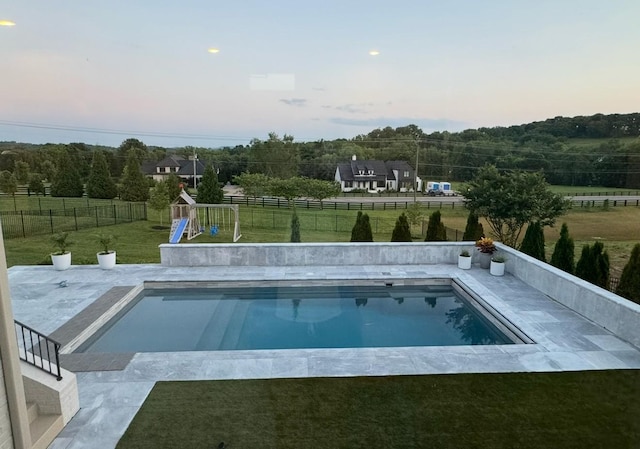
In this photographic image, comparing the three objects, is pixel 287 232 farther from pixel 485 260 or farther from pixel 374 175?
pixel 374 175

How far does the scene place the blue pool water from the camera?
5.83m

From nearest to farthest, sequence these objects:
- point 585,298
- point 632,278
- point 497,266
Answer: point 585,298, point 632,278, point 497,266

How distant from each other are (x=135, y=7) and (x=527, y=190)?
1061cm

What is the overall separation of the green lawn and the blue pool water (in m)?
1.46

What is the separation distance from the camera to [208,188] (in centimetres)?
1741

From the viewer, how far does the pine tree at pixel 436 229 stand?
37.3 ft

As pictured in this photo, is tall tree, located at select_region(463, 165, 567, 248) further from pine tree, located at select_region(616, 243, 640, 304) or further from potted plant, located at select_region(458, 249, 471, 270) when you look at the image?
pine tree, located at select_region(616, 243, 640, 304)

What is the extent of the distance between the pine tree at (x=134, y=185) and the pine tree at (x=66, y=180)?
1824 millimetres

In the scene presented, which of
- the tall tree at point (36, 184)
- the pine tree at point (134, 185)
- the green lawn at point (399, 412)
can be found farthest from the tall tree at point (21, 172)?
the green lawn at point (399, 412)

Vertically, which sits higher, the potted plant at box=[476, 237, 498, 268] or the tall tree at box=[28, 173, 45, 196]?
the tall tree at box=[28, 173, 45, 196]

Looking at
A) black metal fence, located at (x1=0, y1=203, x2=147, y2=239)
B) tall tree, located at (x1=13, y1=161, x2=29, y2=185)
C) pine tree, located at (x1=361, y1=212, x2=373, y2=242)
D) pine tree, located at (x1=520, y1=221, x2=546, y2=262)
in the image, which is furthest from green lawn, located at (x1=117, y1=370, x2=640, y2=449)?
black metal fence, located at (x1=0, y1=203, x2=147, y2=239)

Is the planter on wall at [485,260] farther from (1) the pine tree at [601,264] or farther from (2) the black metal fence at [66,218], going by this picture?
(2) the black metal fence at [66,218]

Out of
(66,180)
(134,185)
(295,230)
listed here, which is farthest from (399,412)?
(134,185)

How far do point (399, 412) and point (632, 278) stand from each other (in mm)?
5314
